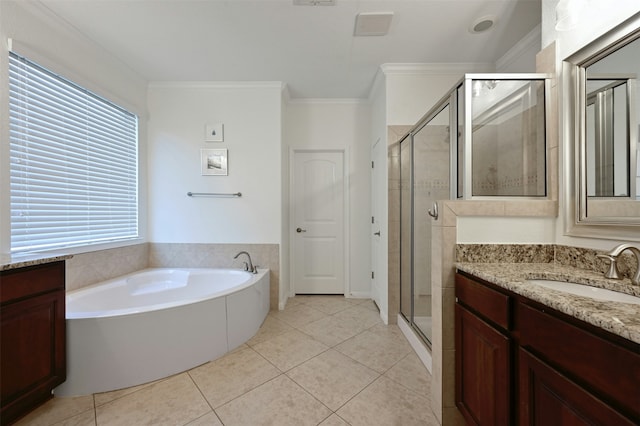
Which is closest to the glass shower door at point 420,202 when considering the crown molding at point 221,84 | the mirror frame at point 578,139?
the mirror frame at point 578,139

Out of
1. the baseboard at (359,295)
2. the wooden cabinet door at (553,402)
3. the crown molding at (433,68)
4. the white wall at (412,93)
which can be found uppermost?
the crown molding at (433,68)

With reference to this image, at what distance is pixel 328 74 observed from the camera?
2455 millimetres

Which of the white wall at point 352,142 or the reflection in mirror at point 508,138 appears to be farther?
the white wall at point 352,142

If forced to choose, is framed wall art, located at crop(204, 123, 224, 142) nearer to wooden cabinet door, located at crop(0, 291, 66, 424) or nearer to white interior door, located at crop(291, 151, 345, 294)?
white interior door, located at crop(291, 151, 345, 294)

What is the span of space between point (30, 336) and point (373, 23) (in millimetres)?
2843

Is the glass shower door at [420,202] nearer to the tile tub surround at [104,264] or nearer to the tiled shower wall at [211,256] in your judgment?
the tiled shower wall at [211,256]

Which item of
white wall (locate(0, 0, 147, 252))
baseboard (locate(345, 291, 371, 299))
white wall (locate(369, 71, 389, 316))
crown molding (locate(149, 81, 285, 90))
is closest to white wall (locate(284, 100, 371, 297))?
baseboard (locate(345, 291, 371, 299))

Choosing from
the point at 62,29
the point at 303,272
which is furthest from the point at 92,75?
the point at 303,272

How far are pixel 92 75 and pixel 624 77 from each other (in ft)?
11.4

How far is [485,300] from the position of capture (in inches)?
38.7

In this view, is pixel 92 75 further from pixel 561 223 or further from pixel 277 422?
pixel 561 223

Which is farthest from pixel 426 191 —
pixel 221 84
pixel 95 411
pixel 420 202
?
pixel 95 411

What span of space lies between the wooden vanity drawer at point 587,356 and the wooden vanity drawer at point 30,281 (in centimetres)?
222

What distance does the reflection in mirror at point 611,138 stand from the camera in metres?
0.94
